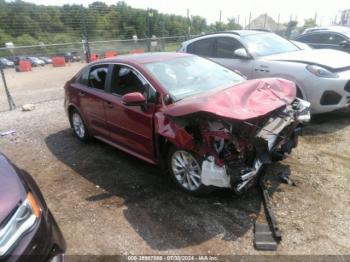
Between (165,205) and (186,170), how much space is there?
47cm

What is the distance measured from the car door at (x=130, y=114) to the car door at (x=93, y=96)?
204 millimetres

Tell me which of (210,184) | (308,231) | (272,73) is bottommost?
(308,231)

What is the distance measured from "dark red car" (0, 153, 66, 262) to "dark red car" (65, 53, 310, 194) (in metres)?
1.59

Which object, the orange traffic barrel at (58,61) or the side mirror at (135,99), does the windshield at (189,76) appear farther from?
the orange traffic barrel at (58,61)

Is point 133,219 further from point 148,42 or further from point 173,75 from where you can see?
point 148,42

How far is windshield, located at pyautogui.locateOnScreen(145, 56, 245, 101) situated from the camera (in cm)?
412

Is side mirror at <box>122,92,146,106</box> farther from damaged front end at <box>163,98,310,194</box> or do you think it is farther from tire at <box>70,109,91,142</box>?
tire at <box>70,109,91,142</box>

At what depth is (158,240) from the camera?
320 cm

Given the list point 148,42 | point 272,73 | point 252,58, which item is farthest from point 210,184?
point 148,42

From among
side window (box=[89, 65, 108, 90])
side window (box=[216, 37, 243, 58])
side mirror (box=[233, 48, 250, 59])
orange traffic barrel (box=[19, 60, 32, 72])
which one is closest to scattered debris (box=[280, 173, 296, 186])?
side window (box=[89, 65, 108, 90])

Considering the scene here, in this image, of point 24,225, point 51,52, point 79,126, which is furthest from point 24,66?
point 24,225

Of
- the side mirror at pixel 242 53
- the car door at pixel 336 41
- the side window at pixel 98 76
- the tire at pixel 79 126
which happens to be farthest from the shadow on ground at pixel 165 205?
the car door at pixel 336 41

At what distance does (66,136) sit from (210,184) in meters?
4.01

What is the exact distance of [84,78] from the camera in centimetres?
553
